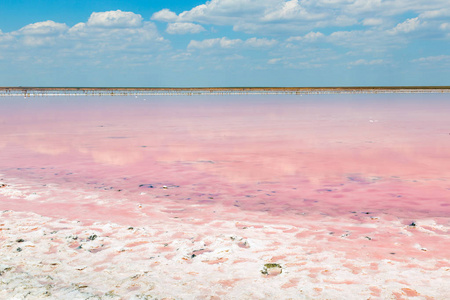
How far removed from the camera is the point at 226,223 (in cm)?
831

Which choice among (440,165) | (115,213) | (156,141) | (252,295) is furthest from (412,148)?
(252,295)

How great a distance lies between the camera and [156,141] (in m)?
20.8

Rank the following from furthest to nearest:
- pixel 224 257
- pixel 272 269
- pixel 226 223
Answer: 1. pixel 226 223
2. pixel 224 257
3. pixel 272 269

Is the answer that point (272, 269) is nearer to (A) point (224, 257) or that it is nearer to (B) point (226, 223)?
(A) point (224, 257)

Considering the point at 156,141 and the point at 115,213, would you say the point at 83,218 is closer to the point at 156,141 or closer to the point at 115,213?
the point at 115,213

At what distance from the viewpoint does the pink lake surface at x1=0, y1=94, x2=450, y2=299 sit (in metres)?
5.67

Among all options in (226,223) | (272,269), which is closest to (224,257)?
(272,269)

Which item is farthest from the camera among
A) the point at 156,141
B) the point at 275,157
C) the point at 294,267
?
the point at 156,141

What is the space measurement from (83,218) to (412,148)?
13.6m

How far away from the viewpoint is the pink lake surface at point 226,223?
5.67m

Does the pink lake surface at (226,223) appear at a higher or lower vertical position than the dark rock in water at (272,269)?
lower

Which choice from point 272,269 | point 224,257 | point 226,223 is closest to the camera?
point 272,269

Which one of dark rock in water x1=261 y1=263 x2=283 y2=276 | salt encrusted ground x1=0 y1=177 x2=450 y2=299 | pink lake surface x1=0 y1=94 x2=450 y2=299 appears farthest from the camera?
dark rock in water x1=261 y1=263 x2=283 y2=276

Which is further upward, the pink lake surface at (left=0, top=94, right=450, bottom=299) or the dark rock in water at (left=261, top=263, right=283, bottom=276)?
the dark rock in water at (left=261, top=263, right=283, bottom=276)
